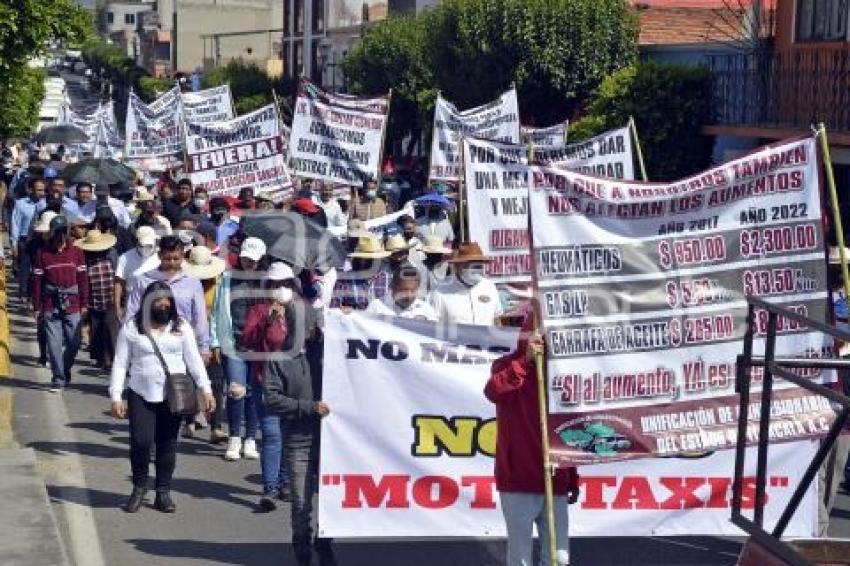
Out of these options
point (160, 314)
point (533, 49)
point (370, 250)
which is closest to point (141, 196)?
point (370, 250)

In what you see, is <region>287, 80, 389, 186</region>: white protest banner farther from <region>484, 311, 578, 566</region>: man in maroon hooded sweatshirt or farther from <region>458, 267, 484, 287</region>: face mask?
<region>484, 311, 578, 566</region>: man in maroon hooded sweatshirt

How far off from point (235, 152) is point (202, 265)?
7260 millimetres

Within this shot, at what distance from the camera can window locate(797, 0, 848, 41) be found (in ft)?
72.7

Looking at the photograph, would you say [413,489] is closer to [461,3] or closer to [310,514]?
[310,514]

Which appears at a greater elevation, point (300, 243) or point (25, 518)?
point (300, 243)

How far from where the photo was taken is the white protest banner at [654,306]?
25.0 ft

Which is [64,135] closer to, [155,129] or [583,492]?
[155,129]

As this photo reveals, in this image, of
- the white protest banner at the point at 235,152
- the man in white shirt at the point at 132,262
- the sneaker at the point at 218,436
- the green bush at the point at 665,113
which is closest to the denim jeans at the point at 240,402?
the sneaker at the point at 218,436

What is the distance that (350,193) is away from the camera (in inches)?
924

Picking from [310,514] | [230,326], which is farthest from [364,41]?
[310,514]

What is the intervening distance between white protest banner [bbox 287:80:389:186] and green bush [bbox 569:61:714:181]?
18.6 feet

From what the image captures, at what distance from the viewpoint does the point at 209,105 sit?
24.7 m

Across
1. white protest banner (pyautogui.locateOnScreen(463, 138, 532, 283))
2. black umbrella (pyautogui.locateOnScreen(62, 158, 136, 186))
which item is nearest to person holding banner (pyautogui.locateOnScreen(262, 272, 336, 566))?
white protest banner (pyautogui.locateOnScreen(463, 138, 532, 283))

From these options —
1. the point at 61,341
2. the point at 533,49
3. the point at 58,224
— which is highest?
the point at 533,49
